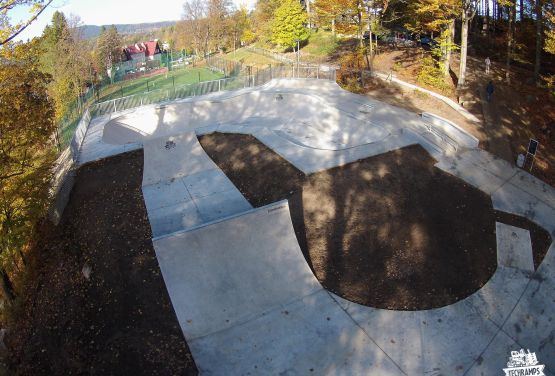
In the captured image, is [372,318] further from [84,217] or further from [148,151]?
[148,151]

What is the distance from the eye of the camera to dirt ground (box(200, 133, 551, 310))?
404 inches

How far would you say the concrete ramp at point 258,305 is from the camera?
27.1 feet

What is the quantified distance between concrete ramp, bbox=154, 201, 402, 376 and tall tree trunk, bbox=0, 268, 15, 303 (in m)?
7.13

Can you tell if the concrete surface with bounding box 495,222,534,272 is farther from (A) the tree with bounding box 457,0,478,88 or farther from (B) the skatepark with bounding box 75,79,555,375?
(A) the tree with bounding box 457,0,478,88

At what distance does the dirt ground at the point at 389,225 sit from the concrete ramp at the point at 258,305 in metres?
0.85

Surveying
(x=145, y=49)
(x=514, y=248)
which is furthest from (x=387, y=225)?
(x=145, y=49)

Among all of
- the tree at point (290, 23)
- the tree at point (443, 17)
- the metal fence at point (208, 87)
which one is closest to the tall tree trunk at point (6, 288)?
the metal fence at point (208, 87)

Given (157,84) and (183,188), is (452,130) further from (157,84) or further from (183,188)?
(157,84)

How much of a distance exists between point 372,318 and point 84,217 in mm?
9681

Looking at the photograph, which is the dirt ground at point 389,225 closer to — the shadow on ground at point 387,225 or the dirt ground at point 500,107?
the shadow on ground at point 387,225

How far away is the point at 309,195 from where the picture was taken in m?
12.9

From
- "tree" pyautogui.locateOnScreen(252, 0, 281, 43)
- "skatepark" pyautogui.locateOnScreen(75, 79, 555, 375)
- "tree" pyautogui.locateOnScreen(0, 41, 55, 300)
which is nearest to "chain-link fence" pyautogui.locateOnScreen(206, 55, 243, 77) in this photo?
"tree" pyautogui.locateOnScreen(252, 0, 281, 43)

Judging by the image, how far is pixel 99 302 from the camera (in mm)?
9523

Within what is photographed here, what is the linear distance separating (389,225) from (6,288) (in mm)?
13020
